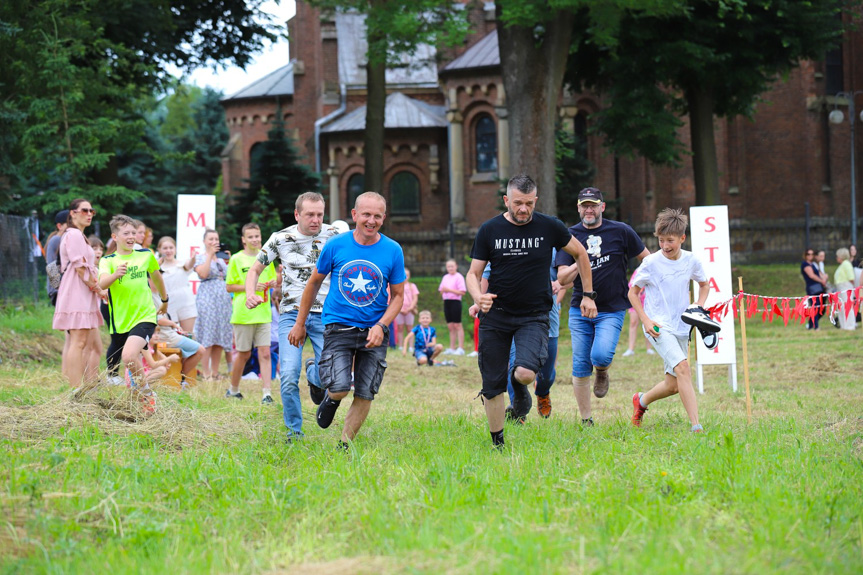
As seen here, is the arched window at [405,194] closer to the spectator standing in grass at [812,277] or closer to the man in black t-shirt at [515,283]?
the spectator standing in grass at [812,277]

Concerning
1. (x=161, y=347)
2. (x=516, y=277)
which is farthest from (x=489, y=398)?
(x=161, y=347)

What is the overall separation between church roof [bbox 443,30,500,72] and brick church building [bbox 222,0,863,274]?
5 centimetres

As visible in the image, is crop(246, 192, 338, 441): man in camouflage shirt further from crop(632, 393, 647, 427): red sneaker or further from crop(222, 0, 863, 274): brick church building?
crop(222, 0, 863, 274): brick church building

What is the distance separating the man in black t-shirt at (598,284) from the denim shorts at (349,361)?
2.22 m

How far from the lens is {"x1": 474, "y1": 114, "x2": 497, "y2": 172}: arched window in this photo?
41.7m

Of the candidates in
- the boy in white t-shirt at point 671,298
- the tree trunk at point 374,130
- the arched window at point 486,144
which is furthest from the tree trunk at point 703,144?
the boy in white t-shirt at point 671,298

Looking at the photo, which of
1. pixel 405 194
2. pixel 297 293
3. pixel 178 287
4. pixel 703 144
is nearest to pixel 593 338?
pixel 297 293

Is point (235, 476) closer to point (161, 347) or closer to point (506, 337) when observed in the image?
point (506, 337)

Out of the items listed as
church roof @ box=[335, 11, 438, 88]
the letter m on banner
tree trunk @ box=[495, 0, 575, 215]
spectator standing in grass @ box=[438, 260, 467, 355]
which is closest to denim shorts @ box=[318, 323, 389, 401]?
the letter m on banner

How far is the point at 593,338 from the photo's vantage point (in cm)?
880

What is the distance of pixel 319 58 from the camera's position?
46.6m

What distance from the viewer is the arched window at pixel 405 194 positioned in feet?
145

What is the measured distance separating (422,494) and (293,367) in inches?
102

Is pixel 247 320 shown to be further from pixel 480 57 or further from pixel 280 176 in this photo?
pixel 480 57
